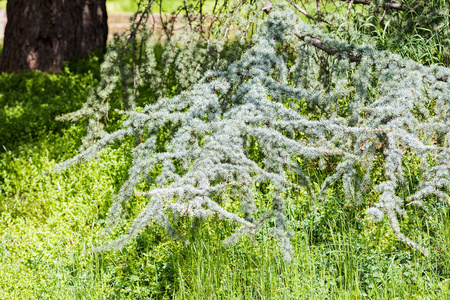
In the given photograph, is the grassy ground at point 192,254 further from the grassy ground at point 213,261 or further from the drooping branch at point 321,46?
the drooping branch at point 321,46

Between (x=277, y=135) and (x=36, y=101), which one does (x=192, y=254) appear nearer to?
(x=277, y=135)

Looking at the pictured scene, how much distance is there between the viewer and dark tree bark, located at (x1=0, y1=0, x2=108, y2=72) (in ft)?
21.7

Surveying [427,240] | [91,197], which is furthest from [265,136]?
[91,197]

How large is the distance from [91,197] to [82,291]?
1302 millimetres

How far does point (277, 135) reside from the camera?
1.92 m

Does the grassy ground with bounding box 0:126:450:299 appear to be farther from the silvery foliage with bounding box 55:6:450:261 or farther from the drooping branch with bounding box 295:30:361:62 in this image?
the drooping branch with bounding box 295:30:361:62

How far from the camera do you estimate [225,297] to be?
246cm

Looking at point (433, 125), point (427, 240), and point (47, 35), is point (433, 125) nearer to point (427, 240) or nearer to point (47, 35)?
point (427, 240)

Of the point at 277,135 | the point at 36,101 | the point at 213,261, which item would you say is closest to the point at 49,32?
the point at 36,101

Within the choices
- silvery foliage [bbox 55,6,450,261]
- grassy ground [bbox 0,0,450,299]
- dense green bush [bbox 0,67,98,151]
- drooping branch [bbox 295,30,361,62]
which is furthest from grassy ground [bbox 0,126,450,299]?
dense green bush [bbox 0,67,98,151]

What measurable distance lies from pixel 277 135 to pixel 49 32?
18.7 feet

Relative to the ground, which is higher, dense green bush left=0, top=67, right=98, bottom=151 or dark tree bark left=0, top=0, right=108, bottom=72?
dark tree bark left=0, top=0, right=108, bottom=72

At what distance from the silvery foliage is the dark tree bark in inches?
191

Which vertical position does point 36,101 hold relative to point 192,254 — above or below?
above
